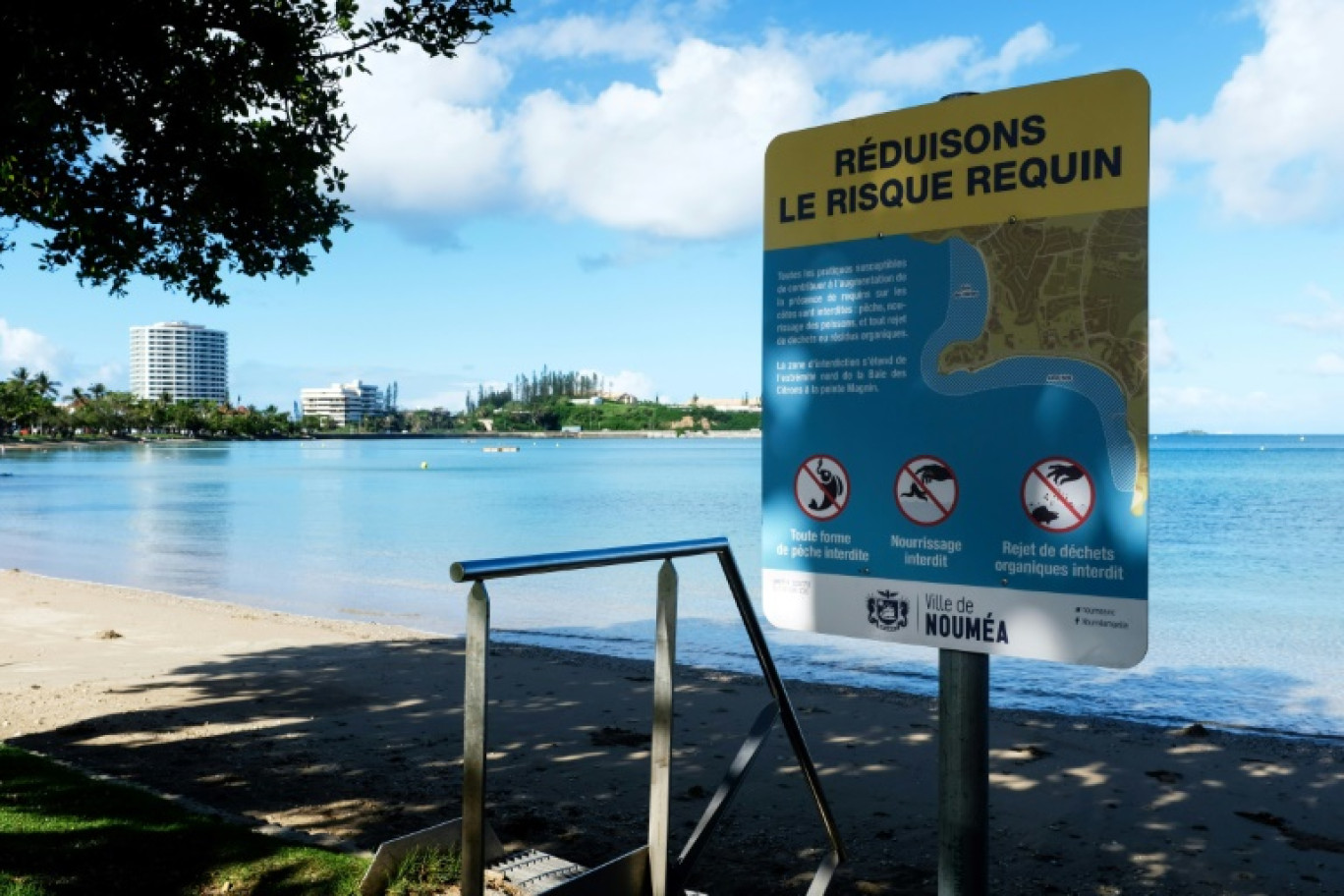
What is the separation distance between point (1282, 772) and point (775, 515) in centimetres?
597

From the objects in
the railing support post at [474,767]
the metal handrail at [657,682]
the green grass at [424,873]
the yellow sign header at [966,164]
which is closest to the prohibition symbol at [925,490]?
the yellow sign header at [966,164]

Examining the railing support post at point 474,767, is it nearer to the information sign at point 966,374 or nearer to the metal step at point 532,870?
the information sign at point 966,374

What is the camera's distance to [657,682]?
3342mm

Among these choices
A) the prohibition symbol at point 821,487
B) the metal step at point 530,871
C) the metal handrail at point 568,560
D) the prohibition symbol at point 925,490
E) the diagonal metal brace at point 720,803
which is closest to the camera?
the metal handrail at point 568,560

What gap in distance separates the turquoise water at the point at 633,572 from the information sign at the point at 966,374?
8.32 m

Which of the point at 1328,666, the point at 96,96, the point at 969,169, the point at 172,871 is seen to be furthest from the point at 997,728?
the point at 1328,666

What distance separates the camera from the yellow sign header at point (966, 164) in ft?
8.07

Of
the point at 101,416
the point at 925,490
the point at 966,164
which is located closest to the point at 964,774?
the point at 925,490

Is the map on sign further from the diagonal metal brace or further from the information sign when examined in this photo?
the diagonal metal brace

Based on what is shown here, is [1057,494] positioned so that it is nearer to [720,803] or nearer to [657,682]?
[657,682]

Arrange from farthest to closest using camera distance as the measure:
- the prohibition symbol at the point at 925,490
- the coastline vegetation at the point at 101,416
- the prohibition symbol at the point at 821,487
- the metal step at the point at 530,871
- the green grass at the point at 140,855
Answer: the coastline vegetation at the point at 101,416, the green grass at the point at 140,855, the metal step at the point at 530,871, the prohibition symbol at the point at 821,487, the prohibition symbol at the point at 925,490

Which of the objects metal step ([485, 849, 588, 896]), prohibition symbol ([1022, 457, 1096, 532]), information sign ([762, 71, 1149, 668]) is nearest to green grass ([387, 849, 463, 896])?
metal step ([485, 849, 588, 896])

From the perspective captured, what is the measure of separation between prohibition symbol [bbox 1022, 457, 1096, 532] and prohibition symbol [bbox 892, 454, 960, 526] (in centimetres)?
18

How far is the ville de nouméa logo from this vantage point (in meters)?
2.73
